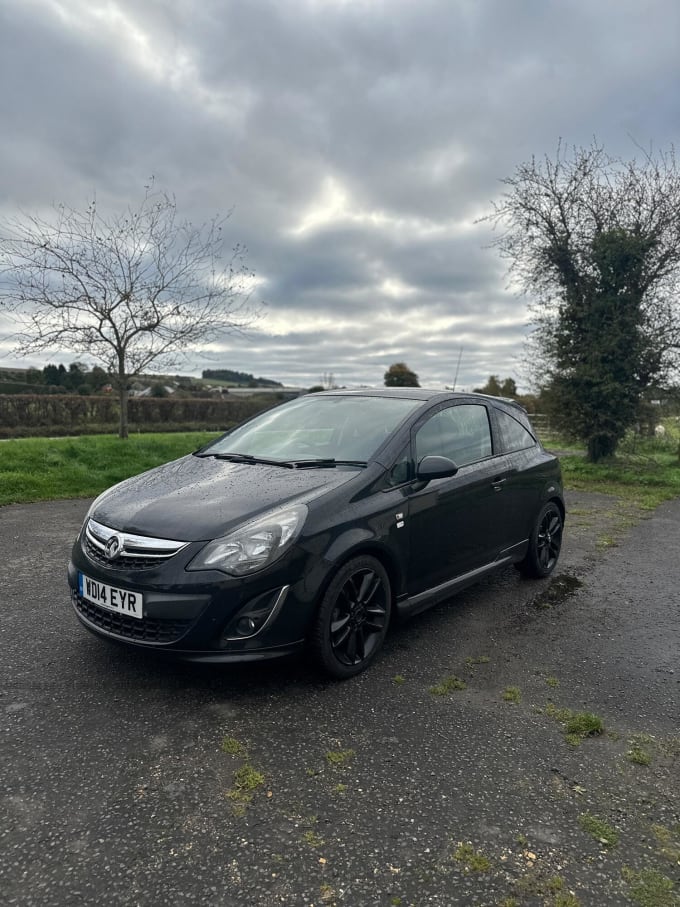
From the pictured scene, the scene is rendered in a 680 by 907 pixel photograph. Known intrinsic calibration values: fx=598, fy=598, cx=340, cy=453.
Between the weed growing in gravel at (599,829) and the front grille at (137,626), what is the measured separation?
5.94 ft

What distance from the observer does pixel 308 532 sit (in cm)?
299

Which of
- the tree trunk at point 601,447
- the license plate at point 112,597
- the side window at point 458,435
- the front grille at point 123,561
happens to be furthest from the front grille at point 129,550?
the tree trunk at point 601,447

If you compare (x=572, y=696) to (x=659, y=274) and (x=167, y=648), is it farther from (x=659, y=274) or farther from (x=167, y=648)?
(x=659, y=274)

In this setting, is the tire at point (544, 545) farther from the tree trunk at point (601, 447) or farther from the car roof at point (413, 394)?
the tree trunk at point (601, 447)

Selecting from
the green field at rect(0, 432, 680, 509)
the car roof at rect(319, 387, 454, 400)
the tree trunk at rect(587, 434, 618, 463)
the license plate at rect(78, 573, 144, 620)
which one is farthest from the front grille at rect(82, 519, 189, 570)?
the tree trunk at rect(587, 434, 618, 463)

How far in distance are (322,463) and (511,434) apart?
2.03 m

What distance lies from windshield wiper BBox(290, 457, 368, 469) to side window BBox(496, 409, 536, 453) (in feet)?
5.25

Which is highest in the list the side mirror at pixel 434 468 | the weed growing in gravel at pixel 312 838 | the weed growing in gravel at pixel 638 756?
the side mirror at pixel 434 468

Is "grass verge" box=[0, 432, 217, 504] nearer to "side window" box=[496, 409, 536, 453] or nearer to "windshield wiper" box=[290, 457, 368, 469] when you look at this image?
"windshield wiper" box=[290, 457, 368, 469]

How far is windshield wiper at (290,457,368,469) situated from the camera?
11.8ft

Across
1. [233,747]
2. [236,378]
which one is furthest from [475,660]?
[236,378]

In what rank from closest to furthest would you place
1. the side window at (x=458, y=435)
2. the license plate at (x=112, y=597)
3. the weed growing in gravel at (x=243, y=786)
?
the weed growing in gravel at (x=243, y=786), the license plate at (x=112, y=597), the side window at (x=458, y=435)

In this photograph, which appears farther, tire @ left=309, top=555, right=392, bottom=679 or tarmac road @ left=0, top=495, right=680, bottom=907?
tire @ left=309, top=555, right=392, bottom=679

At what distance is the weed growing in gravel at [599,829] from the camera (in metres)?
2.13
